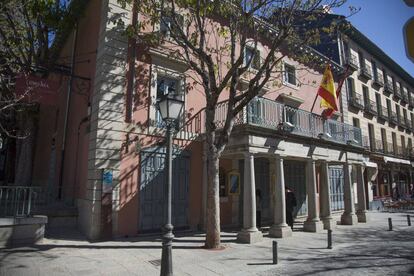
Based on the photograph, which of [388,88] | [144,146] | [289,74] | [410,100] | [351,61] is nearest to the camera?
[144,146]

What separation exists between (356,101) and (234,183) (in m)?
14.9

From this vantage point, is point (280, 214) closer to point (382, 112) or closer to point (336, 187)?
point (336, 187)

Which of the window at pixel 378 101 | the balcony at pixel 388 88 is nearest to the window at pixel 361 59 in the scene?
the window at pixel 378 101

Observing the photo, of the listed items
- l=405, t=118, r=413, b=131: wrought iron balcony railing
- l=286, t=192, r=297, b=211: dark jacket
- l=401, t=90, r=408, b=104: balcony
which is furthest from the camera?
l=401, t=90, r=408, b=104: balcony

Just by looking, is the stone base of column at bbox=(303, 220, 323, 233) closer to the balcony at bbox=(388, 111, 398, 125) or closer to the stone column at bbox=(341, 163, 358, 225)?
the stone column at bbox=(341, 163, 358, 225)

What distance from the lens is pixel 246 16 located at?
363 inches

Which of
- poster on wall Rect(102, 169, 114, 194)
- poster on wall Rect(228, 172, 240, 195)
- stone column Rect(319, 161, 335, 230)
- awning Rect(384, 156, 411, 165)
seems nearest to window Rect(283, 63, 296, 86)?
stone column Rect(319, 161, 335, 230)

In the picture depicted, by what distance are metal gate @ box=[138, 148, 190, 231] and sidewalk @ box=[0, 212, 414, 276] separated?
0.98m

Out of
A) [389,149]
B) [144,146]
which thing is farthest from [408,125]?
[144,146]

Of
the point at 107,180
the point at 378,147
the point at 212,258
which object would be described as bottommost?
the point at 212,258

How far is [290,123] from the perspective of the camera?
13.4 metres

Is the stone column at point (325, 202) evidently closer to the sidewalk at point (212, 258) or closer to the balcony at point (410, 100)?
the sidewalk at point (212, 258)

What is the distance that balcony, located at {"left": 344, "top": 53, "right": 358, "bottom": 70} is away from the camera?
2283cm

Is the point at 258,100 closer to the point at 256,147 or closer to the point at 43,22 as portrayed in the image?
the point at 256,147
